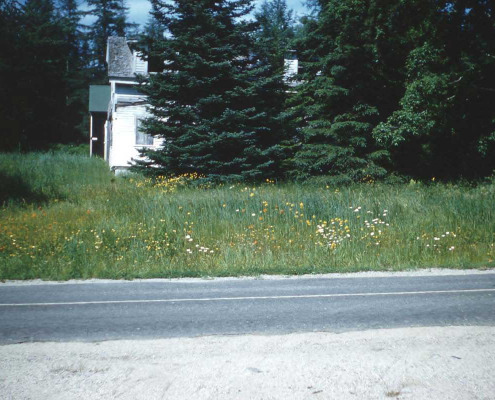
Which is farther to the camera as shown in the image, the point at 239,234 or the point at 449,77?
the point at 449,77

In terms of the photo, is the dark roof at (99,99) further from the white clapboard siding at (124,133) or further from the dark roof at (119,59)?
the white clapboard siding at (124,133)

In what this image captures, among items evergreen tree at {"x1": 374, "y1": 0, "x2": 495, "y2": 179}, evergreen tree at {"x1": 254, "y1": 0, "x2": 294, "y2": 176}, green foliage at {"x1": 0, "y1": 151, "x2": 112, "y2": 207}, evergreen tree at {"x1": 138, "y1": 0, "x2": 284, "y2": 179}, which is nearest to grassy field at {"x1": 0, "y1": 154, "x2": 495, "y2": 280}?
green foliage at {"x1": 0, "y1": 151, "x2": 112, "y2": 207}

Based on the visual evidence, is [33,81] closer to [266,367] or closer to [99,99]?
[99,99]

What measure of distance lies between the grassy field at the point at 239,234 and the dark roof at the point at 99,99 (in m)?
34.5

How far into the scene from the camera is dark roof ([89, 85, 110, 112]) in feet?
163

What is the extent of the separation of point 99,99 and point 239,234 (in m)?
45.0

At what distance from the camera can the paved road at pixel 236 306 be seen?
18.7ft

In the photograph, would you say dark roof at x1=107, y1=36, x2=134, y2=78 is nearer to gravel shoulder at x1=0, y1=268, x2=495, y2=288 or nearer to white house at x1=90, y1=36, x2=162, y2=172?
white house at x1=90, y1=36, x2=162, y2=172

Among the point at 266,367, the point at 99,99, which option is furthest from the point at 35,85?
the point at 266,367

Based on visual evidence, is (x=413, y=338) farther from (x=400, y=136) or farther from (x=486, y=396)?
(x=400, y=136)

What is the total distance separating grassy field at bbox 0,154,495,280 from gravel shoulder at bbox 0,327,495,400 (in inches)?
163

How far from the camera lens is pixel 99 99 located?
168ft

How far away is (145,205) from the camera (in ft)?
48.9

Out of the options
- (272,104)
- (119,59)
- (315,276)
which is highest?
(119,59)
